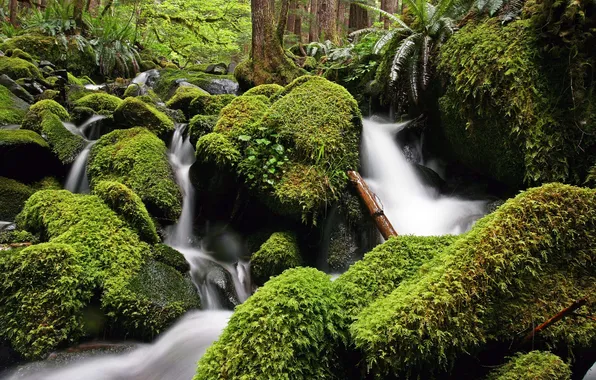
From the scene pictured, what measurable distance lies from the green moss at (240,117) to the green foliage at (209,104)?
1.55 meters

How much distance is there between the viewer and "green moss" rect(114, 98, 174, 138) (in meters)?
5.71

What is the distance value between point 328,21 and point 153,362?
37.7ft

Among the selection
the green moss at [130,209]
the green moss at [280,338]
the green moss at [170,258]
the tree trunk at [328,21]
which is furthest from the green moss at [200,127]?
the tree trunk at [328,21]

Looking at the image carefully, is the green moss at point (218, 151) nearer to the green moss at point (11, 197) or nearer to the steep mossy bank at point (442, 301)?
the green moss at point (11, 197)

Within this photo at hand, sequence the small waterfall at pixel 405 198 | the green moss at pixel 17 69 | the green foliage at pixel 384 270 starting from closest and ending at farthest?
the green foliage at pixel 384 270
the small waterfall at pixel 405 198
the green moss at pixel 17 69

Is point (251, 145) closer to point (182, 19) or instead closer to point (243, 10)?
point (182, 19)

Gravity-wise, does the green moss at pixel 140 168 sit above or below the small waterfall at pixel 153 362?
above

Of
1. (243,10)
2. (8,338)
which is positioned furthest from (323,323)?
(243,10)

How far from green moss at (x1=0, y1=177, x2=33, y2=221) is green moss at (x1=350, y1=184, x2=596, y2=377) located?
4458 mm

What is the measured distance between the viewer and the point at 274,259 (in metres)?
3.75

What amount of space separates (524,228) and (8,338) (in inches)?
138

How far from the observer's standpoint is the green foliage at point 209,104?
21.5 feet

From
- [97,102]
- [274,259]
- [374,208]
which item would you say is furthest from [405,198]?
[97,102]

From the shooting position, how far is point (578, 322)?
2.09 metres
